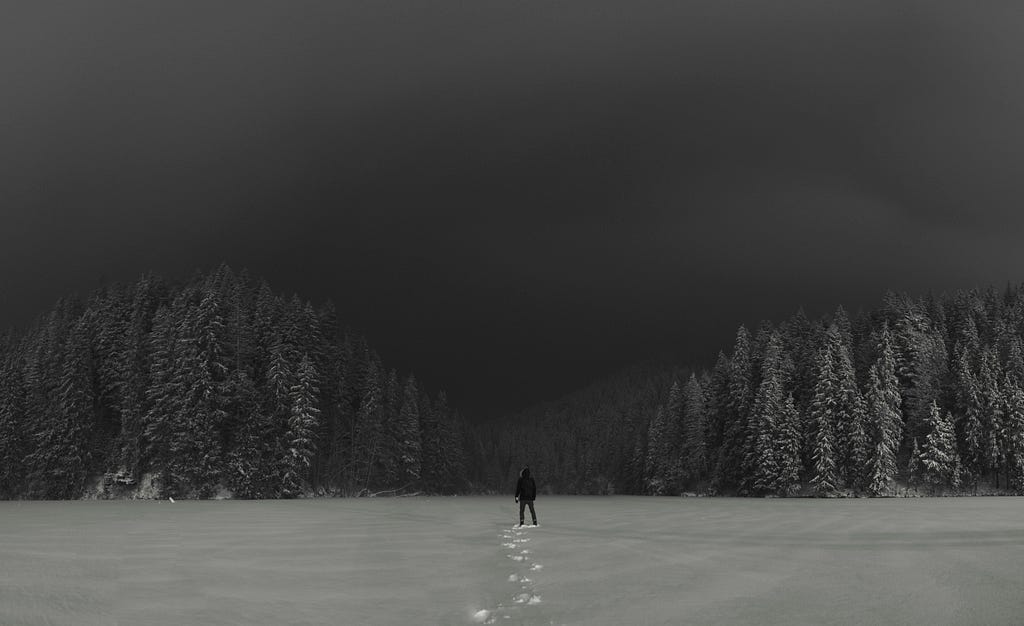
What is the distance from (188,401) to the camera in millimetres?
56594

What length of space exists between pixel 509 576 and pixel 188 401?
4983 cm

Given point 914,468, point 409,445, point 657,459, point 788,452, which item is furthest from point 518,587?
point 657,459

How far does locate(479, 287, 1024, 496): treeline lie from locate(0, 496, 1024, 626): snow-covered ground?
4799 centimetres

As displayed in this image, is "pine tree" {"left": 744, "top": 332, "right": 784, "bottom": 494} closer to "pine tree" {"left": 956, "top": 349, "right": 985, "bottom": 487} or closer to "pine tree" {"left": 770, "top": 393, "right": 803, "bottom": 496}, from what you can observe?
"pine tree" {"left": 770, "top": 393, "right": 803, "bottom": 496}

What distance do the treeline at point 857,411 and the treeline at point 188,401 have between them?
3488 centimetres

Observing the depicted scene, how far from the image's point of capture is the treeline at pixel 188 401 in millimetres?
57656

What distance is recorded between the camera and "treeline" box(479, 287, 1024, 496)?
2680 inches

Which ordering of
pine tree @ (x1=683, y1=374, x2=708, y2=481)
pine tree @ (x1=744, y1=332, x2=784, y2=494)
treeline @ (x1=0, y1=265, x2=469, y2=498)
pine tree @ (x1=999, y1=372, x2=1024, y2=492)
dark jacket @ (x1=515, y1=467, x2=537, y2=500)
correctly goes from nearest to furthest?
dark jacket @ (x1=515, y1=467, x2=537, y2=500) → treeline @ (x1=0, y1=265, x2=469, y2=498) → pine tree @ (x1=744, y1=332, x2=784, y2=494) → pine tree @ (x1=999, y1=372, x2=1024, y2=492) → pine tree @ (x1=683, y1=374, x2=708, y2=481)

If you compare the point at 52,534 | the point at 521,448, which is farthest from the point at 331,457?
the point at 521,448

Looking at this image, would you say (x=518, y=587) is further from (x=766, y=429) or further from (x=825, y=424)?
(x=766, y=429)

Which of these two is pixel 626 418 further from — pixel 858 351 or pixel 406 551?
pixel 406 551

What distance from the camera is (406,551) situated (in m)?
17.4

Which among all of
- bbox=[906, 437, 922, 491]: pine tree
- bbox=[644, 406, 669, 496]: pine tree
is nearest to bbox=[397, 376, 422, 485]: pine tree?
bbox=[644, 406, 669, 496]: pine tree

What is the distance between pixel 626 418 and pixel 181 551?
121450 mm
